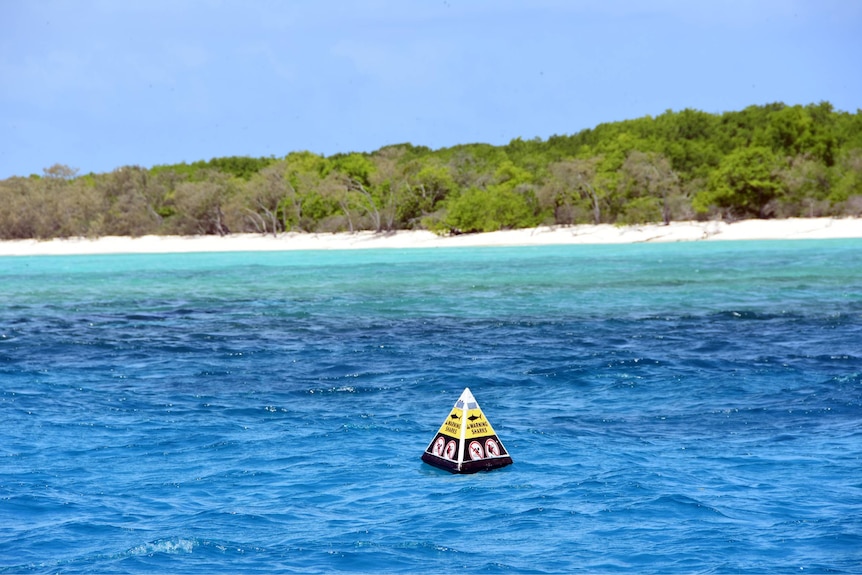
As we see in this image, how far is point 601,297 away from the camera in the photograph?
112 feet

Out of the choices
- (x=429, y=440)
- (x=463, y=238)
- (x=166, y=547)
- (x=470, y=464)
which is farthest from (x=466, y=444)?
(x=463, y=238)

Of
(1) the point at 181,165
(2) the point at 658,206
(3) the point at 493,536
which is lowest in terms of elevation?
(3) the point at 493,536

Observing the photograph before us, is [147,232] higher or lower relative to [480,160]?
lower

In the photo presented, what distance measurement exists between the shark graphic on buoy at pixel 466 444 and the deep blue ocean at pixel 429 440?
0.29 m

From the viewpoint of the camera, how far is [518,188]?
299 ft

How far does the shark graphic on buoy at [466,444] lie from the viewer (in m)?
11.6

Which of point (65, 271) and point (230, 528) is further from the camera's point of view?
point (65, 271)

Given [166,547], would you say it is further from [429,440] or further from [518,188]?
[518,188]

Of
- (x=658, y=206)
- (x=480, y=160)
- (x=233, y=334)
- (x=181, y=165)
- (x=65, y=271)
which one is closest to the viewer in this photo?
(x=233, y=334)

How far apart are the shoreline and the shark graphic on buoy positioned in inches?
2860

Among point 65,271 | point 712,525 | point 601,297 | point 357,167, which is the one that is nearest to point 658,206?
point 357,167

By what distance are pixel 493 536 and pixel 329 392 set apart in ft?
25.4

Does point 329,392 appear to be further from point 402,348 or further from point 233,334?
point 233,334

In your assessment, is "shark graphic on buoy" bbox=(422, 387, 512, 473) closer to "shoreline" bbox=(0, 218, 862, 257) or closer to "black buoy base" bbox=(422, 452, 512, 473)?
"black buoy base" bbox=(422, 452, 512, 473)
